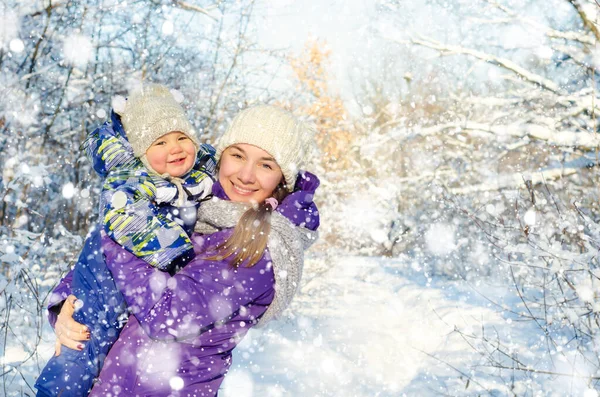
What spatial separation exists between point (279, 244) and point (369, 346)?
17.3ft

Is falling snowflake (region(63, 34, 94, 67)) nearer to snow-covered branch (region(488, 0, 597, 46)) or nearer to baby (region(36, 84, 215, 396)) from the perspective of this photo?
baby (region(36, 84, 215, 396))

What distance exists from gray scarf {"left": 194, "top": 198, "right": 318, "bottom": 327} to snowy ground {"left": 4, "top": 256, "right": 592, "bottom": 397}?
4.93 feet

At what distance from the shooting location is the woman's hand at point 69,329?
6.02ft

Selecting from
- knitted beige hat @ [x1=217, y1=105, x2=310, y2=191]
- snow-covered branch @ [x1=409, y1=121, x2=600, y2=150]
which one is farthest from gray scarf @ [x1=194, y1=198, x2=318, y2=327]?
snow-covered branch @ [x1=409, y1=121, x2=600, y2=150]

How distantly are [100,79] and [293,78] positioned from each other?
9.84ft

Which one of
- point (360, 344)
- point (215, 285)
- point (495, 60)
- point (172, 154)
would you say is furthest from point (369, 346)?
point (215, 285)

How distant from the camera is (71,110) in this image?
6703 millimetres

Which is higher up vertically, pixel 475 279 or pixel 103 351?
pixel 103 351

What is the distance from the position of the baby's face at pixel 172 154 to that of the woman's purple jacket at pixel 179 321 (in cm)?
47

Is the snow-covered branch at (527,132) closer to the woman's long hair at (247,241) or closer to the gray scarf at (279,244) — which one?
the gray scarf at (279,244)

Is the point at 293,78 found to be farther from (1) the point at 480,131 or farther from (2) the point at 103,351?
(2) the point at 103,351

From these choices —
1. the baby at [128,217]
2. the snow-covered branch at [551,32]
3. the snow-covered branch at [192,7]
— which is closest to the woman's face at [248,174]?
the baby at [128,217]

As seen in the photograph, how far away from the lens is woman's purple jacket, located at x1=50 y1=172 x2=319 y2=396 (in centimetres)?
165

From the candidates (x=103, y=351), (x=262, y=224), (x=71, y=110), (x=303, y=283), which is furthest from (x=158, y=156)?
(x=303, y=283)
